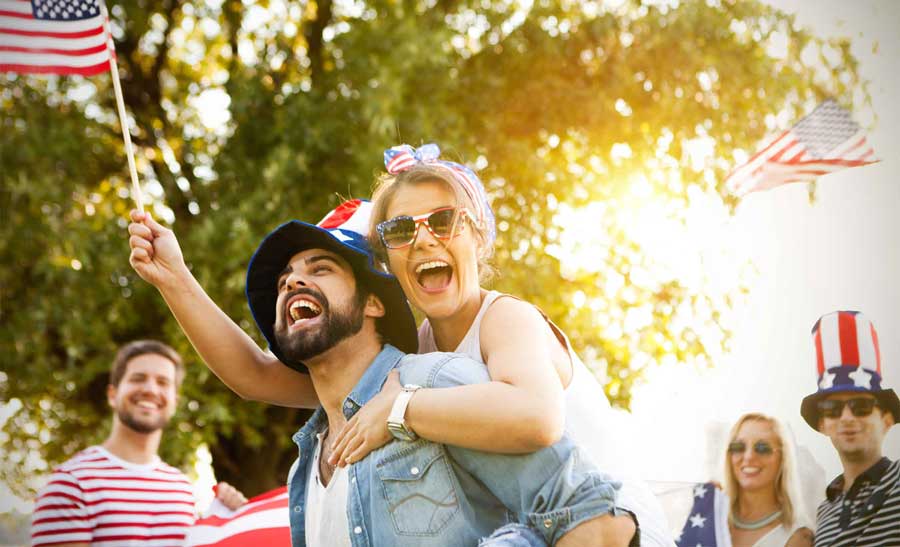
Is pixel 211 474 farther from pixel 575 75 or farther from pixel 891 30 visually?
pixel 891 30

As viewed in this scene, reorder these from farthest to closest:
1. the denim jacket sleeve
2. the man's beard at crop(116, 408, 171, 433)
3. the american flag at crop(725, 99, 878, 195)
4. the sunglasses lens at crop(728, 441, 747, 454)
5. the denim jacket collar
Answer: the american flag at crop(725, 99, 878, 195), the man's beard at crop(116, 408, 171, 433), the sunglasses lens at crop(728, 441, 747, 454), the denim jacket collar, the denim jacket sleeve

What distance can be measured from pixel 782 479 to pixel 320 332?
2837mm

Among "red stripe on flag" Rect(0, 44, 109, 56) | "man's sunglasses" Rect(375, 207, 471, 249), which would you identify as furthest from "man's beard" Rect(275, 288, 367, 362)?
"red stripe on flag" Rect(0, 44, 109, 56)

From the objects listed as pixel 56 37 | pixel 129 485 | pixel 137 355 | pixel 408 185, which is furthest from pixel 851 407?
pixel 56 37

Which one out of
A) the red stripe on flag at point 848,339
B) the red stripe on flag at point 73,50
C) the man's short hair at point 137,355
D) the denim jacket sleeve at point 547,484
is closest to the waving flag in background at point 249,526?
the man's short hair at point 137,355

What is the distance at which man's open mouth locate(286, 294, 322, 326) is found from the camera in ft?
8.64

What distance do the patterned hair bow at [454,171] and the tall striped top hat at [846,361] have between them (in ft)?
7.47

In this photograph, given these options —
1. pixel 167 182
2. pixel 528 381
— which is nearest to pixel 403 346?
pixel 528 381

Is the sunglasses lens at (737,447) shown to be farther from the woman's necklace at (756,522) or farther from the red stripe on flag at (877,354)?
the red stripe on flag at (877,354)

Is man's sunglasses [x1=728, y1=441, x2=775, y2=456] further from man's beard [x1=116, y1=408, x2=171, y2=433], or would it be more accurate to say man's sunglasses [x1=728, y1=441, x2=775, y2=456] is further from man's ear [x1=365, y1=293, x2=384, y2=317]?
man's beard [x1=116, y1=408, x2=171, y2=433]

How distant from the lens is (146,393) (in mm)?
5047

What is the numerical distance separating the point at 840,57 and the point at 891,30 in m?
0.92

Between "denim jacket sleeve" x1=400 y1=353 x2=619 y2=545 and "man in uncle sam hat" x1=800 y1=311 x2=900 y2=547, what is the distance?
234 centimetres

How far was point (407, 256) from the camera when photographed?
2.63 metres
